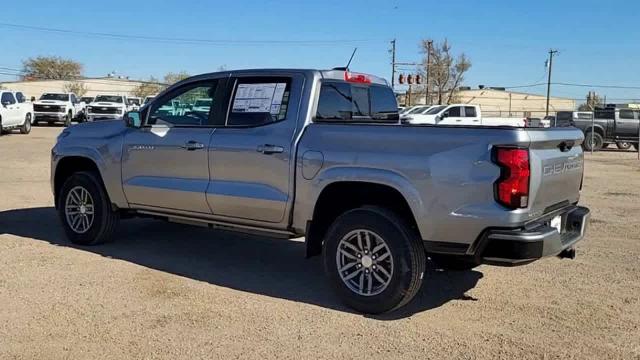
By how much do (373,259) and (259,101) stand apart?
6.00 feet

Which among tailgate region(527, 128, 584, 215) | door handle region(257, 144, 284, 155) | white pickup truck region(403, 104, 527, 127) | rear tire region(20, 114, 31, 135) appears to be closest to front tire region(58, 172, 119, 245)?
door handle region(257, 144, 284, 155)

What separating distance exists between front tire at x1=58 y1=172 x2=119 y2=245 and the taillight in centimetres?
437

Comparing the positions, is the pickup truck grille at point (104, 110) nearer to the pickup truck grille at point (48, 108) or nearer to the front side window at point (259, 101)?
the pickup truck grille at point (48, 108)

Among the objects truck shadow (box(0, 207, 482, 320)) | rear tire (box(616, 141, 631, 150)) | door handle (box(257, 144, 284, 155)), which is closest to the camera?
door handle (box(257, 144, 284, 155))

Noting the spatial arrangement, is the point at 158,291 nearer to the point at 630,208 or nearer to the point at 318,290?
the point at 318,290

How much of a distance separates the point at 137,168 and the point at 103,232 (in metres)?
0.99

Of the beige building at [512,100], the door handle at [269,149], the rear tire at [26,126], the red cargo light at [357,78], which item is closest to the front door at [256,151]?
the door handle at [269,149]

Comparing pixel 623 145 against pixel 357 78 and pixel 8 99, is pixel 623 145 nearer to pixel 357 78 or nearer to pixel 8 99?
pixel 8 99

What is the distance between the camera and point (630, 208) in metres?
10.5

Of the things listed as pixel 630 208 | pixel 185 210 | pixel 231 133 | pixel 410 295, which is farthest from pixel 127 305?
pixel 630 208

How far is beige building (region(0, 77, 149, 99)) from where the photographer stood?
89062mm

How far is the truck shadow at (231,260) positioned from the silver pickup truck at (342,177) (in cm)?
37

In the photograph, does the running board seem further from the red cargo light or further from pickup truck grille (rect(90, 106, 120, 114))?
pickup truck grille (rect(90, 106, 120, 114))

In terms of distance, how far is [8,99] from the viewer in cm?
2594
